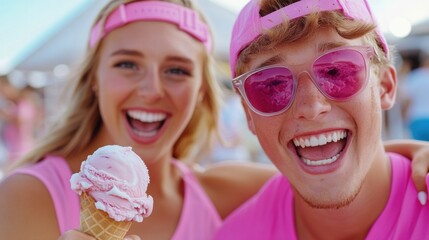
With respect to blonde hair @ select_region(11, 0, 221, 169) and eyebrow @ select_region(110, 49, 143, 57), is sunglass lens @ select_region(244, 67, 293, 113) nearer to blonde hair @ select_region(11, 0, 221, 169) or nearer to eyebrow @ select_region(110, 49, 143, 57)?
eyebrow @ select_region(110, 49, 143, 57)

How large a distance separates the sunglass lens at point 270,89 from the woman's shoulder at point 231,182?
1.20 m

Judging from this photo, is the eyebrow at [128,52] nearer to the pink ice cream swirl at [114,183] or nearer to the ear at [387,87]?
the pink ice cream swirl at [114,183]

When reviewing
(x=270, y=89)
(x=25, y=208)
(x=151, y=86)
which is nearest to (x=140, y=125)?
(x=151, y=86)

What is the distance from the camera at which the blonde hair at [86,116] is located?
10.6 feet

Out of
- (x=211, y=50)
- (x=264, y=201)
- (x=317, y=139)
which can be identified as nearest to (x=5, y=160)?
(x=211, y=50)

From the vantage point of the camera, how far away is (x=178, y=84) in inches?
118

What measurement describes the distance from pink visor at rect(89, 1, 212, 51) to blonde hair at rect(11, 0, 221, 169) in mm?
57

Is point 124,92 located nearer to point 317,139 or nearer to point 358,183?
point 317,139

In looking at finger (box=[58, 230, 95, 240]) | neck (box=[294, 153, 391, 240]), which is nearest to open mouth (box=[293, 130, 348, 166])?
neck (box=[294, 153, 391, 240])

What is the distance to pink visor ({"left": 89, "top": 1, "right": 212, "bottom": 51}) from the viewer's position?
3.01 meters

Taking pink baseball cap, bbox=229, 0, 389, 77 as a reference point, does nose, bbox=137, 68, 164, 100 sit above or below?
below

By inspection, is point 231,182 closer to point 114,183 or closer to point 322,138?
point 322,138

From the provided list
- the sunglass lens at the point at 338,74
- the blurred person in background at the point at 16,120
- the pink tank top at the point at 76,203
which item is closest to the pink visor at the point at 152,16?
the pink tank top at the point at 76,203

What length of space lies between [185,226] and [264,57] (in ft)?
4.04
